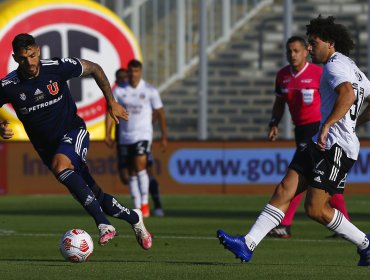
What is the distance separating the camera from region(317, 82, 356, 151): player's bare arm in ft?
34.5

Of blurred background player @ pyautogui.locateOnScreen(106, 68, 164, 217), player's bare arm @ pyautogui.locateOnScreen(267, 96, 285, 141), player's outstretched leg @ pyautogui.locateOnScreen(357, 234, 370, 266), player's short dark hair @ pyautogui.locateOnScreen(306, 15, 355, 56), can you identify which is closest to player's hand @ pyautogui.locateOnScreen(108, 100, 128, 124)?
player's short dark hair @ pyautogui.locateOnScreen(306, 15, 355, 56)

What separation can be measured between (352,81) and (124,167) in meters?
9.10

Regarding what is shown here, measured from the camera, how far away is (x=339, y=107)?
10539mm

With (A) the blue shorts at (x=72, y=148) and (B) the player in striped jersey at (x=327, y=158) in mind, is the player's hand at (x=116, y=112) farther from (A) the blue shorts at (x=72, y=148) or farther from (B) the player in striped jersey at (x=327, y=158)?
(B) the player in striped jersey at (x=327, y=158)

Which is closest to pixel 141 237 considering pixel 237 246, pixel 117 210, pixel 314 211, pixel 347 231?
pixel 117 210

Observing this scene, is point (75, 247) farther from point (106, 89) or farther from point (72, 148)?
point (106, 89)

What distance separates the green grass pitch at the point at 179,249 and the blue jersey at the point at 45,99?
1.21m

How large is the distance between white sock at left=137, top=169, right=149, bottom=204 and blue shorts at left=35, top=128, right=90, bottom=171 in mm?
6404

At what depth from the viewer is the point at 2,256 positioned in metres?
12.6

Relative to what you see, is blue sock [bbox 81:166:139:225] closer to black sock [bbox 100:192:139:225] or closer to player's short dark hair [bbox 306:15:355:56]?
black sock [bbox 100:192:139:225]

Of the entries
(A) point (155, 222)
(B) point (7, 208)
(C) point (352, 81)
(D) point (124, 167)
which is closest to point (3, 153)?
(B) point (7, 208)

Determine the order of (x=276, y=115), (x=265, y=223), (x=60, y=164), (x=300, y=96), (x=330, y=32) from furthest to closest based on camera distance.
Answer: (x=300, y=96) < (x=276, y=115) < (x=60, y=164) < (x=330, y=32) < (x=265, y=223)

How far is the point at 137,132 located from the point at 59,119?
6.71 metres

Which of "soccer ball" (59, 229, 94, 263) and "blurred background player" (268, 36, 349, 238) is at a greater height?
"blurred background player" (268, 36, 349, 238)
